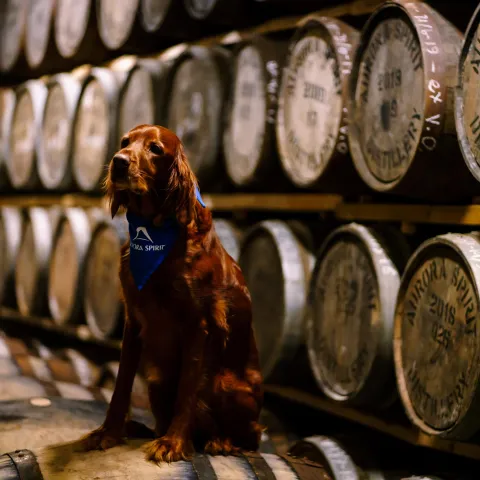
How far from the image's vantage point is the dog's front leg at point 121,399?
2.16 meters

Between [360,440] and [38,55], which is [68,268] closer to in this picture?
[38,55]

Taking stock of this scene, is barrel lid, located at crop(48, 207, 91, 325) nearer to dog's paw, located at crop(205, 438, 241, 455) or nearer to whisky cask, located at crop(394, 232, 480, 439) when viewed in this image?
whisky cask, located at crop(394, 232, 480, 439)

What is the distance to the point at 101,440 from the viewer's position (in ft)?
7.07

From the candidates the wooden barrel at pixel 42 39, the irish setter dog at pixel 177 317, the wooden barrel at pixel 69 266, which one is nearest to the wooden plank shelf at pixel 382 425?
the irish setter dog at pixel 177 317

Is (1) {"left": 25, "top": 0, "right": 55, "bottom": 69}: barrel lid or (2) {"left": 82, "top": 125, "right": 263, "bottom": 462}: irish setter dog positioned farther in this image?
(1) {"left": 25, "top": 0, "right": 55, "bottom": 69}: barrel lid

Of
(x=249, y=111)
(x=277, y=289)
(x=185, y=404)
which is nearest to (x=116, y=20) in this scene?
(x=249, y=111)

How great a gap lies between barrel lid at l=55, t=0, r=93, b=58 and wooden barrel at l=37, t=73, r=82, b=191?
19 cm

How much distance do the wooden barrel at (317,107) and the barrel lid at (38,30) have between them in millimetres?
2657

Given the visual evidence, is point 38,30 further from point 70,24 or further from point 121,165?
point 121,165

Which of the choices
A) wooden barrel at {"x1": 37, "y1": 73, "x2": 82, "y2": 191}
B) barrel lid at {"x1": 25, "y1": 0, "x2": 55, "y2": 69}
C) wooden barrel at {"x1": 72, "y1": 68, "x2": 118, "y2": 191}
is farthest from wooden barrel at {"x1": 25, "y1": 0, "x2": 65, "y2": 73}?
wooden barrel at {"x1": 72, "y1": 68, "x2": 118, "y2": 191}

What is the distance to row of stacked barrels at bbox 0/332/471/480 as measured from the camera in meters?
2.14

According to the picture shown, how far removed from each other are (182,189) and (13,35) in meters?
4.61

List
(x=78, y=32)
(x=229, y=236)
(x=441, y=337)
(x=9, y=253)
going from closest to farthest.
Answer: (x=441, y=337), (x=229, y=236), (x=78, y=32), (x=9, y=253)

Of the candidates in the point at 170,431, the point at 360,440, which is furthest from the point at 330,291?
the point at 170,431
